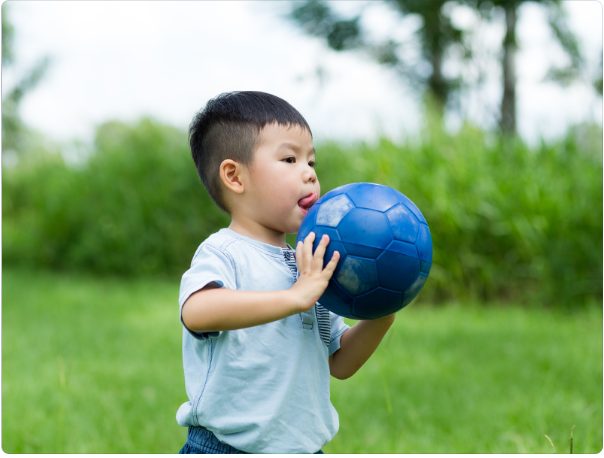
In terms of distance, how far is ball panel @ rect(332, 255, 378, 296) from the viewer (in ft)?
5.62

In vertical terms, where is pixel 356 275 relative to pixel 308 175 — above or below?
below

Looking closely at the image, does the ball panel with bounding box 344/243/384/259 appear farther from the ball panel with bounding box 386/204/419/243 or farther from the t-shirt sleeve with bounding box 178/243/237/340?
the t-shirt sleeve with bounding box 178/243/237/340

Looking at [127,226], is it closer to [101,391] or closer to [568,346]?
[101,391]

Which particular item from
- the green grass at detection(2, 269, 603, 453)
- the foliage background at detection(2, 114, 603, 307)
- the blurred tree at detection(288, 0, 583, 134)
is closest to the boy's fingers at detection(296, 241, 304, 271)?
the green grass at detection(2, 269, 603, 453)

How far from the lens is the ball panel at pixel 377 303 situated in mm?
1748

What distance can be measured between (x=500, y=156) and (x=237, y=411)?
20.7ft

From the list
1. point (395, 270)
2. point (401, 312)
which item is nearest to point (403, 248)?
point (395, 270)

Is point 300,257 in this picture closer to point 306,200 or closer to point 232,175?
point 306,200

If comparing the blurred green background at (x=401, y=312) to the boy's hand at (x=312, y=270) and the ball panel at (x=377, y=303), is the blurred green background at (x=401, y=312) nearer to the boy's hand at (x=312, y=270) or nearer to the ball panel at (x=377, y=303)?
the ball panel at (x=377, y=303)

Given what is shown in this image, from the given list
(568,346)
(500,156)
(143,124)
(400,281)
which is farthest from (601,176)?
(143,124)

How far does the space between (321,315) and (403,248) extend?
0.38m

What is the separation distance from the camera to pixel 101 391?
4.04 m

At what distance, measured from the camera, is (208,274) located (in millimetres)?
1658

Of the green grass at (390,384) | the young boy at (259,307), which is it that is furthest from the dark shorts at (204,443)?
the green grass at (390,384)
